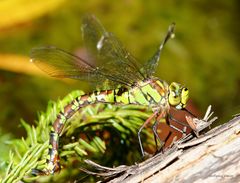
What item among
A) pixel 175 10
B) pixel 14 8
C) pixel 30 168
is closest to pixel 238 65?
pixel 175 10

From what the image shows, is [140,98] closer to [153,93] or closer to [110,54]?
[153,93]

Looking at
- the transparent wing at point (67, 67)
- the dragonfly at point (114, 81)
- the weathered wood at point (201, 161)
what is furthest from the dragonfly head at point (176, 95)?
the weathered wood at point (201, 161)

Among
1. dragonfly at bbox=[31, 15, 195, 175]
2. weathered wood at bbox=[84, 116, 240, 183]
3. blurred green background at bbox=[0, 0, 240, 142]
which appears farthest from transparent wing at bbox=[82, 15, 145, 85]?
blurred green background at bbox=[0, 0, 240, 142]

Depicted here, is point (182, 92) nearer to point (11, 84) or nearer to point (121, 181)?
point (121, 181)

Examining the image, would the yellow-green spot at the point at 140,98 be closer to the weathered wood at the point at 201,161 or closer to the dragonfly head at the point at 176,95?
the dragonfly head at the point at 176,95

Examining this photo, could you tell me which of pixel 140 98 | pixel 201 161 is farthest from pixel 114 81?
pixel 201 161

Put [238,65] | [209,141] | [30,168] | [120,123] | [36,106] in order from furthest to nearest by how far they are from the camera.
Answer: [238,65]
[36,106]
[120,123]
[30,168]
[209,141]
